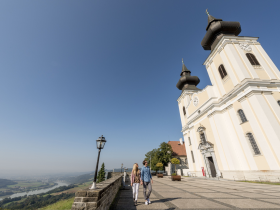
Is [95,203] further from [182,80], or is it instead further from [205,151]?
[182,80]

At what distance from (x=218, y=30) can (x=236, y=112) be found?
13154 mm

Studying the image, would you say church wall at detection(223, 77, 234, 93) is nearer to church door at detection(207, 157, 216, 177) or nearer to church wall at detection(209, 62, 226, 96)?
church wall at detection(209, 62, 226, 96)

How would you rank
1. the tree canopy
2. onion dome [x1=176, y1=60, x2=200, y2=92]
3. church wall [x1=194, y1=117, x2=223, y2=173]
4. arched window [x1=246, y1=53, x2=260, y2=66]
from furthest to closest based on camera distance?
1. the tree canopy
2. onion dome [x1=176, y1=60, x2=200, y2=92]
3. arched window [x1=246, y1=53, x2=260, y2=66]
4. church wall [x1=194, y1=117, x2=223, y2=173]

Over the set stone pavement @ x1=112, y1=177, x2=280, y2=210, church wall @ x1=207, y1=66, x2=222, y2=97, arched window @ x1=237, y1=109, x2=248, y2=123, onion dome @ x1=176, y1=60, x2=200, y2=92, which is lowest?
stone pavement @ x1=112, y1=177, x2=280, y2=210

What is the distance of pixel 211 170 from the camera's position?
57.7 feet

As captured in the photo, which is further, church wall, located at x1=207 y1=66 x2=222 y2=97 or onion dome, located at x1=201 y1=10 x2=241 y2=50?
onion dome, located at x1=201 y1=10 x2=241 y2=50

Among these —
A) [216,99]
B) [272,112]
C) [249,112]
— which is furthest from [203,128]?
[272,112]

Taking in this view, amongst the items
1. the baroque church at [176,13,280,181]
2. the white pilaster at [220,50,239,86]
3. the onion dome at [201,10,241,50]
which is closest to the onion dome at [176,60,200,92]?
the baroque church at [176,13,280,181]

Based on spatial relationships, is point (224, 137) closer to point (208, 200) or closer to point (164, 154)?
point (208, 200)

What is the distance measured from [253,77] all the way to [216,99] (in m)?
4.73

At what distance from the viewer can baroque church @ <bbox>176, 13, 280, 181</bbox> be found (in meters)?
12.0

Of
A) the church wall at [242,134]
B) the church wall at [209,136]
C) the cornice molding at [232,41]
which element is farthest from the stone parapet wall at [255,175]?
the cornice molding at [232,41]

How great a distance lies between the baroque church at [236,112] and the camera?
1204 cm

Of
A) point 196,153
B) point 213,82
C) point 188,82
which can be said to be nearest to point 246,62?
point 213,82
